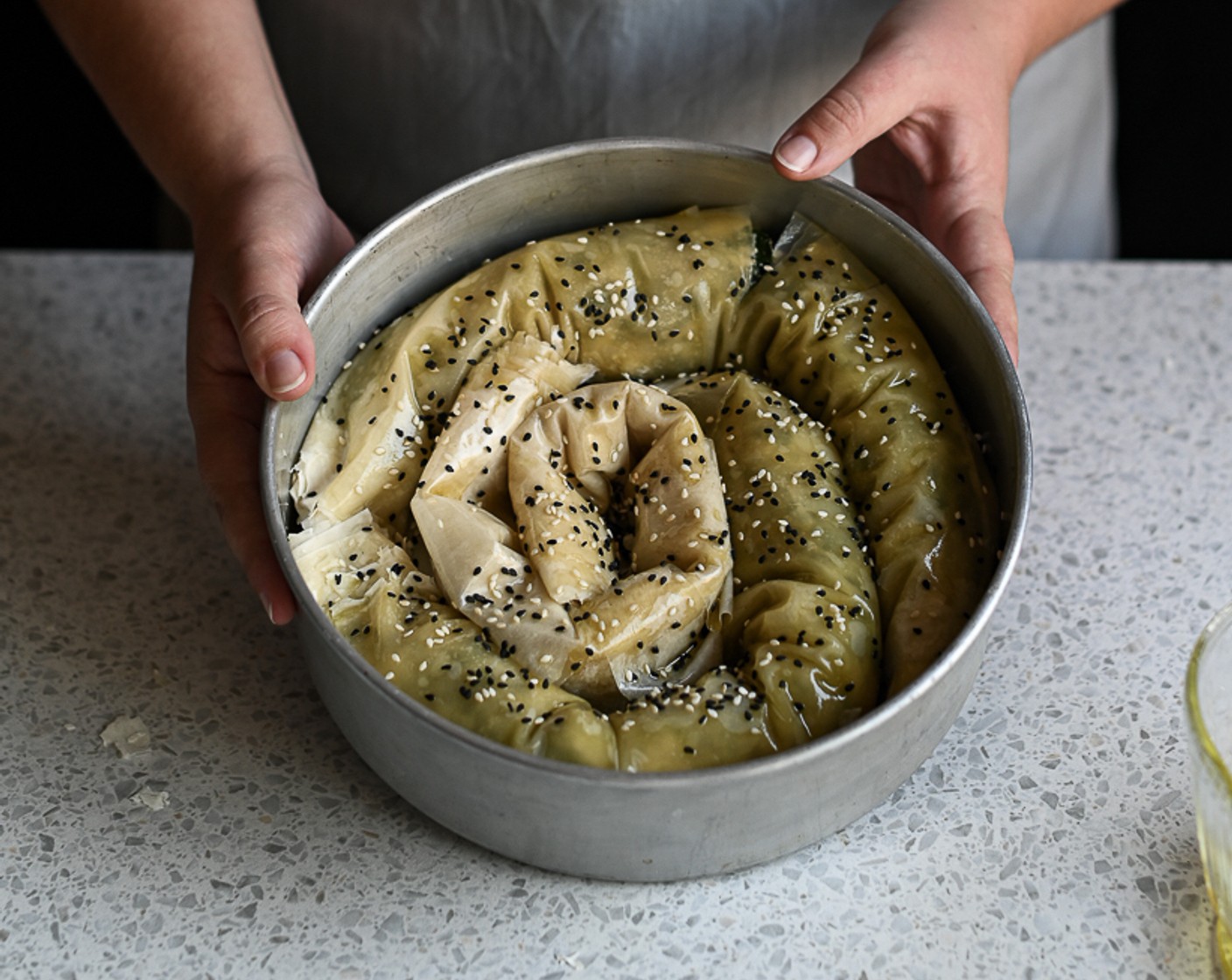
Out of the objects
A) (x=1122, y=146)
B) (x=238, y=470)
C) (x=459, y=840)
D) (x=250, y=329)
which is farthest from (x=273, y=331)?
(x=1122, y=146)

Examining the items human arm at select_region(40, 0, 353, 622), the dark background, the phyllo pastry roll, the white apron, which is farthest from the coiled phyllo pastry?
the dark background

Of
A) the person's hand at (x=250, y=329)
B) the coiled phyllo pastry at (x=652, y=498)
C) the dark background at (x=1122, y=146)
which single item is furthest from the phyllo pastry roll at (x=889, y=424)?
the dark background at (x=1122, y=146)

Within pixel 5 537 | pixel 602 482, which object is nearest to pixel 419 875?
pixel 602 482

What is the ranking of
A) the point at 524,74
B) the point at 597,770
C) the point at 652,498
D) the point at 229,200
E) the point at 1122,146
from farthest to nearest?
the point at 1122,146 → the point at 524,74 → the point at 229,200 → the point at 652,498 → the point at 597,770

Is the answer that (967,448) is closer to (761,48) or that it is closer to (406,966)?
(761,48)

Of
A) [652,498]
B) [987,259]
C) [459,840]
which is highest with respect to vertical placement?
[987,259]

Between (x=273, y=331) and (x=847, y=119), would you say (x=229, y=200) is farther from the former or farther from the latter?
(x=847, y=119)

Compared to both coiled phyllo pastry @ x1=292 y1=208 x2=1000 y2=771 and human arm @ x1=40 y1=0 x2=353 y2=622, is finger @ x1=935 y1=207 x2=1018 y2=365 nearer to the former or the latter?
coiled phyllo pastry @ x1=292 y1=208 x2=1000 y2=771
